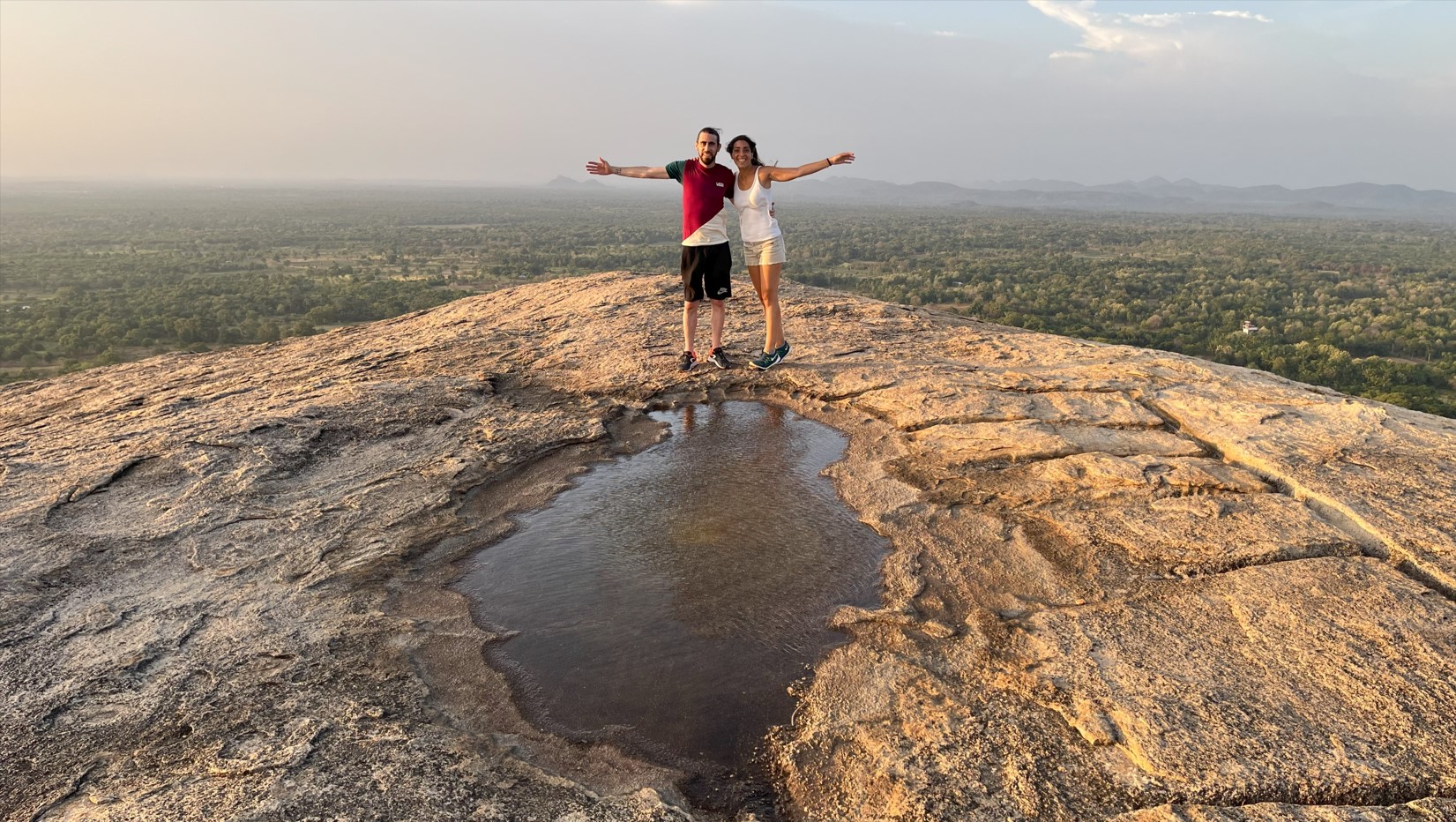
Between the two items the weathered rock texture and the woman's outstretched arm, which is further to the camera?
the woman's outstretched arm

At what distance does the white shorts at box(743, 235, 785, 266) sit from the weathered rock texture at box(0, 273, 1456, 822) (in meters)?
1.22

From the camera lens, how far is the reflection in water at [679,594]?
270 centimetres

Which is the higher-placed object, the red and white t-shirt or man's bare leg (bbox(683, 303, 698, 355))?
the red and white t-shirt

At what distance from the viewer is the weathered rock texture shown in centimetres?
225

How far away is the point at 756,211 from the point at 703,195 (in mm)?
449

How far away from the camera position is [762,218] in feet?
19.9

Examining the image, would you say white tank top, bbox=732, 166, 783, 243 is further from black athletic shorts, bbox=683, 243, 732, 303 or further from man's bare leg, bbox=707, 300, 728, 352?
man's bare leg, bbox=707, 300, 728, 352

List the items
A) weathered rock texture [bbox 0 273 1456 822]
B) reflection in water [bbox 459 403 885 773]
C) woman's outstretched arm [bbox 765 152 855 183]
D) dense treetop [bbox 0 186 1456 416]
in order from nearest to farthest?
1. weathered rock texture [bbox 0 273 1456 822]
2. reflection in water [bbox 459 403 885 773]
3. woman's outstretched arm [bbox 765 152 855 183]
4. dense treetop [bbox 0 186 1456 416]

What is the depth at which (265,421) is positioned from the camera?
477cm

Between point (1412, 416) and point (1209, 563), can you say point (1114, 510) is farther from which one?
point (1412, 416)

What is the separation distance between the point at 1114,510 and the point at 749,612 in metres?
2.10

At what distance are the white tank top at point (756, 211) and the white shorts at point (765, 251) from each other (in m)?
0.04

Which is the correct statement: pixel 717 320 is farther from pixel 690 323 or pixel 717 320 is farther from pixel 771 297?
pixel 771 297

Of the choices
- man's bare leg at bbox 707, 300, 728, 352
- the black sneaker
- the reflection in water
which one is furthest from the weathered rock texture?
man's bare leg at bbox 707, 300, 728, 352
